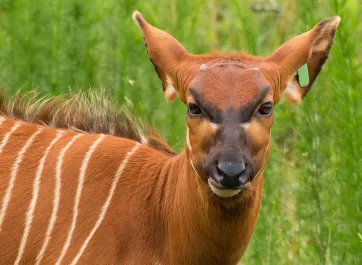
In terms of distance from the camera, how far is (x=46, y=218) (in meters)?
5.46

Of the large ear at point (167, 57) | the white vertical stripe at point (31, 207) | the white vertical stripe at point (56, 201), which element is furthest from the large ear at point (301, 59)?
the white vertical stripe at point (31, 207)

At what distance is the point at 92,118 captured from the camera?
5.90 metres

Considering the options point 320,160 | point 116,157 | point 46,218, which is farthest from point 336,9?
point 46,218

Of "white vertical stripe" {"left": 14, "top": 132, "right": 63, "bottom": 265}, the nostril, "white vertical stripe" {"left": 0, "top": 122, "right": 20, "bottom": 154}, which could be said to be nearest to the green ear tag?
the nostril

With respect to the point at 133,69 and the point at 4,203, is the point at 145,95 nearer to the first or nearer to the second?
the point at 133,69

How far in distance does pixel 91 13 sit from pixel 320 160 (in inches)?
76.4

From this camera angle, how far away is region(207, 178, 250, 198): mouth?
455cm

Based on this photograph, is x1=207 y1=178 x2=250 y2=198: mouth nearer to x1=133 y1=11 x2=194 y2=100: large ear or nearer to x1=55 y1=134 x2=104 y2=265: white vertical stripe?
x1=133 y1=11 x2=194 y2=100: large ear

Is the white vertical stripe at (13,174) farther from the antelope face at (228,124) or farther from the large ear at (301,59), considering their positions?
the large ear at (301,59)

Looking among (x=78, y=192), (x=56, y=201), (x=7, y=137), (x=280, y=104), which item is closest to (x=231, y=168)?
(x=78, y=192)

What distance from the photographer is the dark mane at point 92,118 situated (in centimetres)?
584

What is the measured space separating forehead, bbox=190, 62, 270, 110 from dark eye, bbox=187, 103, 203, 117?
0.18 ft

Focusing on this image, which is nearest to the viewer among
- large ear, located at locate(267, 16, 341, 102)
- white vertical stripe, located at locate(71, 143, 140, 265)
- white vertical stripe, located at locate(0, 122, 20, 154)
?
large ear, located at locate(267, 16, 341, 102)

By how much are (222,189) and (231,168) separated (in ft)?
0.56
